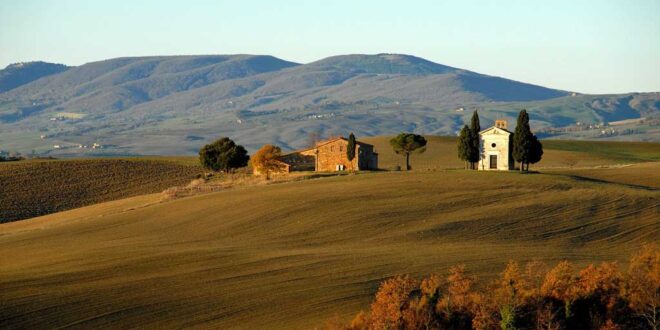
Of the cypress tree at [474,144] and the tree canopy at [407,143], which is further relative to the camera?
the tree canopy at [407,143]

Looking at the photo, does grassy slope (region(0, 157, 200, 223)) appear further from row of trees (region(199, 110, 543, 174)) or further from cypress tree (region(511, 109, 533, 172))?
cypress tree (region(511, 109, 533, 172))

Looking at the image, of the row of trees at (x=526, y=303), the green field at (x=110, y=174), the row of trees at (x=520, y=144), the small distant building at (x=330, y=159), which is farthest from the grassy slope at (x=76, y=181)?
the row of trees at (x=526, y=303)

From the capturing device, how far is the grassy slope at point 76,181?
108 meters

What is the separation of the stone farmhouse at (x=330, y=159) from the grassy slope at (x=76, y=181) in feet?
46.0

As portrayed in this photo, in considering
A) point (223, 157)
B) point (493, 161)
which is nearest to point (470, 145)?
point (493, 161)

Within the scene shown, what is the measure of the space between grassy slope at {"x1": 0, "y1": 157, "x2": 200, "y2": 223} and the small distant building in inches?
552

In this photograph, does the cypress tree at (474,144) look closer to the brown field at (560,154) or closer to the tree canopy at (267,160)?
the tree canopy at (267,160)

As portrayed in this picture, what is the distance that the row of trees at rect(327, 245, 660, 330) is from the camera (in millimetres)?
45969

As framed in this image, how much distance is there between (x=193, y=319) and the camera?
48594 millimetres

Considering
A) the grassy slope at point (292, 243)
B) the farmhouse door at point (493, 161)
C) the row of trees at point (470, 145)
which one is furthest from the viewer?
the farmhouse door at point (493, 161)

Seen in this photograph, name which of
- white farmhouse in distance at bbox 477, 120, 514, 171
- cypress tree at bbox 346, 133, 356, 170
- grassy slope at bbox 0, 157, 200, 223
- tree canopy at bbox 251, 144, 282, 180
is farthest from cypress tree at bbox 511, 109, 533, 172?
grassy slope at bbox 0, 157, 200, 223

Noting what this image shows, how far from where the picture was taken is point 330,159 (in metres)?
114

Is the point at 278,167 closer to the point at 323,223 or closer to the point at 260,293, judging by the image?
the point at 323,223

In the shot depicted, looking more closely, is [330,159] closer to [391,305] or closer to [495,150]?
[495,150]
